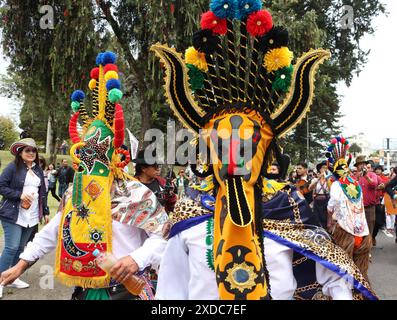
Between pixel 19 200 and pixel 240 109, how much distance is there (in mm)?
4356

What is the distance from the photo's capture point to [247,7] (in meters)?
1.86

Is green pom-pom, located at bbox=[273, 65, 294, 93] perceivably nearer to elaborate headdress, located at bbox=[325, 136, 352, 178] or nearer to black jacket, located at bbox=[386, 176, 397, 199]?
elaborate headdress, located at bbox=[325, 136, 352, 178]

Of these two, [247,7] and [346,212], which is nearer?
[247,7]

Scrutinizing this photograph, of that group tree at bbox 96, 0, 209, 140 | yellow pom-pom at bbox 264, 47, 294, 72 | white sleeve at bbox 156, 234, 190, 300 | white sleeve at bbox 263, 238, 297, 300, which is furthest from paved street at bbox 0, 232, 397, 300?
tree at bbox 96, 0, 209, 140

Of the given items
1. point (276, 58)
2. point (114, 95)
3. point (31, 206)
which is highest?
point (114, 95)

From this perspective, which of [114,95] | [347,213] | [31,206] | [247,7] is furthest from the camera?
[347,213]

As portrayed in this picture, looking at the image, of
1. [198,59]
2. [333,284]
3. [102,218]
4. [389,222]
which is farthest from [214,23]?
[389,222]

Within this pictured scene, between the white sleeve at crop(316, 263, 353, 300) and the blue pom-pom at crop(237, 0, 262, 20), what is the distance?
1.18m

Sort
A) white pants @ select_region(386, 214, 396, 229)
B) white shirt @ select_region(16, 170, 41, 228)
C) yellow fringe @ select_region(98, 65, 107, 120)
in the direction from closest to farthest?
1. yellow fringe @ select_region(98, 65, 107, 120)
2. white shirt @ select_region(16, 170, 41, 228)
3. white pants @ select_region(386, 214, 396, 229)

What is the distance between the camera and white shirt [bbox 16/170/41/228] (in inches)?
216

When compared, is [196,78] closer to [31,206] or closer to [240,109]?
[240,109]

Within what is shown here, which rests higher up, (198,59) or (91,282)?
(198,59)

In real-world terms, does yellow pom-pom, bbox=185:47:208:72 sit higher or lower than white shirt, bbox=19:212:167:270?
higher

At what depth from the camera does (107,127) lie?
3211 mm
